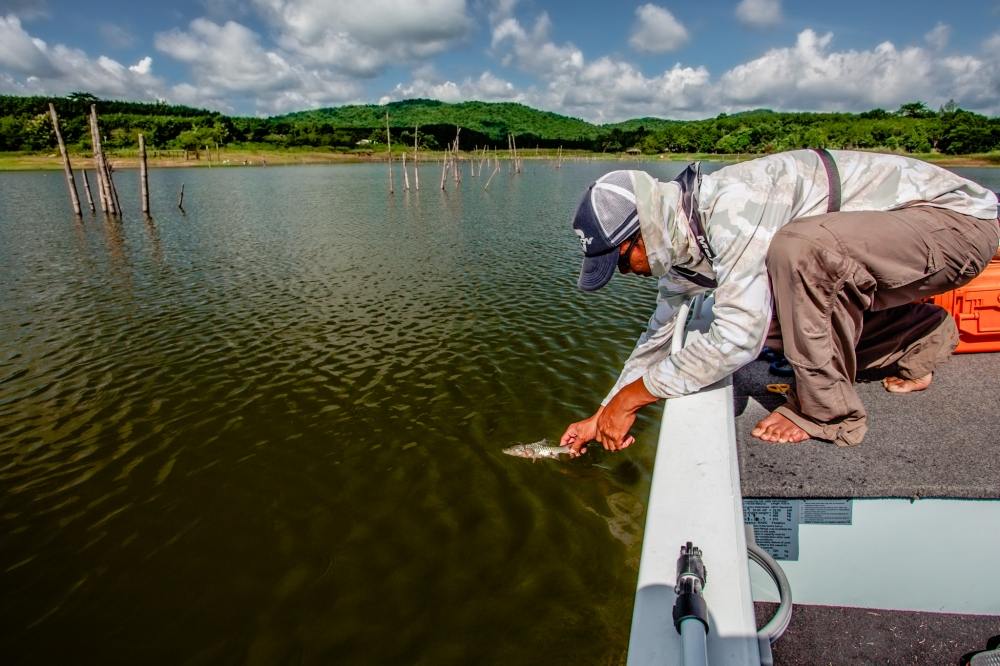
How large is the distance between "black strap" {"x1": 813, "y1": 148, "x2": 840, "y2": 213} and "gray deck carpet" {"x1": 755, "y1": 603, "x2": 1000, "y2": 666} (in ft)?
6.68

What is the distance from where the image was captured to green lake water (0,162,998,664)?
151 inches

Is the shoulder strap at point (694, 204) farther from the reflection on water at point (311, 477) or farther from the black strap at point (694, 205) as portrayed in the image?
the reflection on water at point (311, 477)

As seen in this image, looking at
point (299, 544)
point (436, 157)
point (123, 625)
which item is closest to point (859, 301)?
point (299, 544)

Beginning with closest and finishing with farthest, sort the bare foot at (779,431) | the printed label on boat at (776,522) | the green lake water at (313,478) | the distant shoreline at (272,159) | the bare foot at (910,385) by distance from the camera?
the printed label on boat at (776,522), the bare foot at (779,431), the bare foot at (910,385), the green lake water at (313,478), the distant shoreline at (272,159)

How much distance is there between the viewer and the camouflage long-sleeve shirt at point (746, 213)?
2.28 meters

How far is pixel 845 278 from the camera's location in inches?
98.0

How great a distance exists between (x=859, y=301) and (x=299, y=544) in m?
4.51

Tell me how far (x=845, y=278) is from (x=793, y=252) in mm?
322

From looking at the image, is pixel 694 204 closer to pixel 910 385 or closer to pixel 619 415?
pixel 619 415

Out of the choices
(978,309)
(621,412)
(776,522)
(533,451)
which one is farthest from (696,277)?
(533,451)

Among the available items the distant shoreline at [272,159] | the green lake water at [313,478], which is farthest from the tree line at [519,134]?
the green lake water at [313,478]

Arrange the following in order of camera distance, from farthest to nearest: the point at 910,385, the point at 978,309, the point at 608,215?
1. the point at 978,309
2. the point at 910,385
3. the point at 608,215

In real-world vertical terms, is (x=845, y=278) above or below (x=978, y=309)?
above

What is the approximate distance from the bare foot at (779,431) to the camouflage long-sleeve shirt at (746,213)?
713mm
